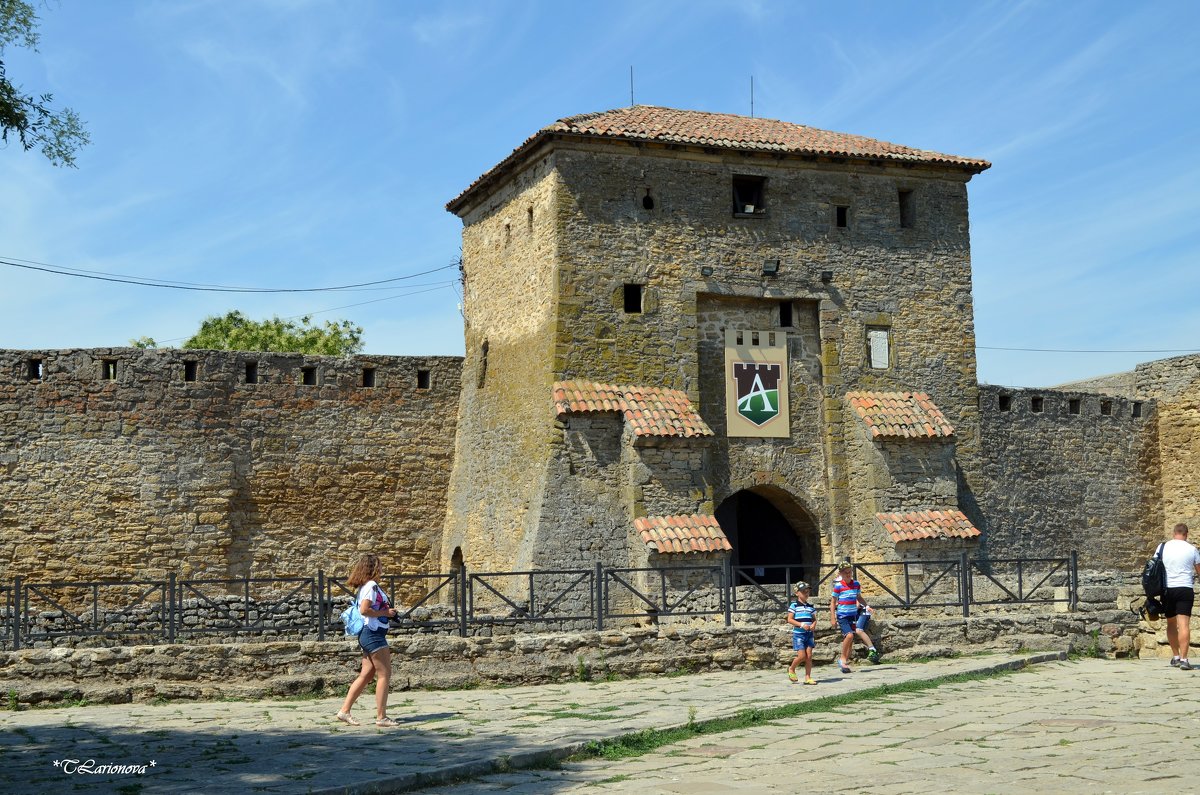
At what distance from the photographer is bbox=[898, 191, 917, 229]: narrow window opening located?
75.4 feet

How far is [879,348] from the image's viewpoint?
22.6 m

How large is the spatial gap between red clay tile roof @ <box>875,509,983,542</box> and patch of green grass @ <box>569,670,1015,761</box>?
697 centimetres

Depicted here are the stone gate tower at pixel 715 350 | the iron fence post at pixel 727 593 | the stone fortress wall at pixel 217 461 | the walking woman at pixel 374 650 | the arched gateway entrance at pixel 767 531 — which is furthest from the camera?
the arched gateway entrance at pixel 767 531

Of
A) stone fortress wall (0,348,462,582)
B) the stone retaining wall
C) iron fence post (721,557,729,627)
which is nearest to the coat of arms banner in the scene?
stone fortress wall (0,348,462,582)

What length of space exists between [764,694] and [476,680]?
9.70 ft

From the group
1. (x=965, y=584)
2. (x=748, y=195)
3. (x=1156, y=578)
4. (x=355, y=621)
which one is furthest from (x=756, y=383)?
(x=355, y=621)

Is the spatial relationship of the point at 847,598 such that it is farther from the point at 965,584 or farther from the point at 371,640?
the point at 371,640

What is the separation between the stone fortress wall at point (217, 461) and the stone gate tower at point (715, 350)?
3.44 ft

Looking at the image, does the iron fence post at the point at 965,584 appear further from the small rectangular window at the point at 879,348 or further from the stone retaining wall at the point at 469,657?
the small rectangular window at the point at 879,348

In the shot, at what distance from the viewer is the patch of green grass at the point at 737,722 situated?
9.94 meters

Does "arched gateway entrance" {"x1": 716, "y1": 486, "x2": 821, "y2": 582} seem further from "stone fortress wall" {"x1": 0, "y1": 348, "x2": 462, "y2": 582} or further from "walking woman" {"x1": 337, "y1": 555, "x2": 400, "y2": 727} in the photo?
"walking woman" {"x1": 337, "y1": 555, "x2": 400, "y2": 727}

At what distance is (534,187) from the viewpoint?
70.6 feet

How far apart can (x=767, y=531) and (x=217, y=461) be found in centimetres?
931

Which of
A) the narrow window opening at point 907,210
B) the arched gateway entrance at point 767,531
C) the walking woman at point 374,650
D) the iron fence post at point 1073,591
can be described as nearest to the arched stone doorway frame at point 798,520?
the arched gateway entrance at point 767,531
